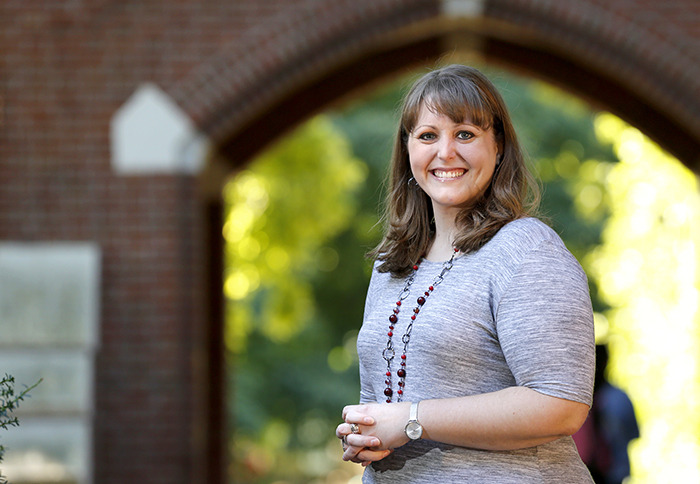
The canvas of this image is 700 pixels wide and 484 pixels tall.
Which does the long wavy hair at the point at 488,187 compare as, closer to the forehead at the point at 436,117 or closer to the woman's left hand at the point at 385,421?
the forehead at the point at 436,117

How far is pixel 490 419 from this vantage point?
73.3 inches

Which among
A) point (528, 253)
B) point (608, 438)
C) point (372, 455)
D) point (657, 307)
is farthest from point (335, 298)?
point (528, 253)

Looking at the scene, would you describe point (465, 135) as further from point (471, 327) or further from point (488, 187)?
point (471, 327)

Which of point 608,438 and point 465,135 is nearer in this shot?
point 465,135

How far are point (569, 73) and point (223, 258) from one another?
331cm

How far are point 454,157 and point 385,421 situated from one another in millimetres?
558

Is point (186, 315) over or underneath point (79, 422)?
over

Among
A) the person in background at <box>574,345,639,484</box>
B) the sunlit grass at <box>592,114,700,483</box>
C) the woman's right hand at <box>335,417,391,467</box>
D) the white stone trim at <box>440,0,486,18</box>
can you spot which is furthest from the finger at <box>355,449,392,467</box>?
the sunlit grass at <box>592,114,700,483</box>

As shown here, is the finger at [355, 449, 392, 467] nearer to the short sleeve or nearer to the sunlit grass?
the short sleeve

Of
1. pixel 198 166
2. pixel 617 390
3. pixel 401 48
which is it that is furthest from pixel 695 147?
pixel 198 166

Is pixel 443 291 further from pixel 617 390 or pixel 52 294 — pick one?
pixel 52 294

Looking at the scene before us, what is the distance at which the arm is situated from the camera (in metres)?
1.83

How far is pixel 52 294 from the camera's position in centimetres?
628

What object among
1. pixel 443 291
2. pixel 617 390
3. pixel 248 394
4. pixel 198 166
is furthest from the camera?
pixel 248 394
